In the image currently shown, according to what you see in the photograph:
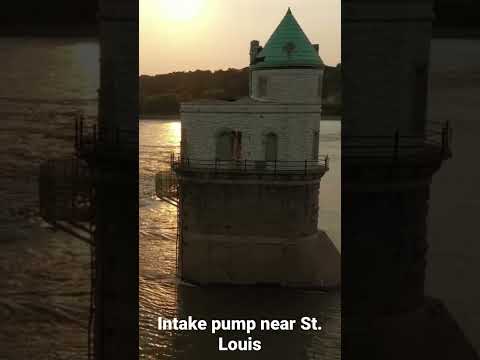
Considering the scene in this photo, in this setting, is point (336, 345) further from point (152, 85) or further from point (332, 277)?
point (152, 85)

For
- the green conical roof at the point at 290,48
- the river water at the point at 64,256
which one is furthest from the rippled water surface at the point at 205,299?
the green conical roof at the point at 290,48

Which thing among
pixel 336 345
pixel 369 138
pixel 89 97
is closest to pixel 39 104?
pixel 89 97

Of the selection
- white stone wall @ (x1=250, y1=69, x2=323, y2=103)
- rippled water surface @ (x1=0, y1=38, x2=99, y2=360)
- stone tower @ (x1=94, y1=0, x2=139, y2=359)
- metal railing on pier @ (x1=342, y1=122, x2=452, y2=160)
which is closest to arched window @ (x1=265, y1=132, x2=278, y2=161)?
white stone wall @ (x1=250, y1=69, x2=323, y2=103)

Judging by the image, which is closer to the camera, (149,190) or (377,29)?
(377,29)

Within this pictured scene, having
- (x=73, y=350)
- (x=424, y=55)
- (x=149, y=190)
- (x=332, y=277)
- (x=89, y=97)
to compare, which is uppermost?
(x=424, y=55)

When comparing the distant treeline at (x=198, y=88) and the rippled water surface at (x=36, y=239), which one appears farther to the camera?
the rippled water surface at (x=36, y=239)

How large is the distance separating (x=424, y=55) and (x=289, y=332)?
67.4 inches

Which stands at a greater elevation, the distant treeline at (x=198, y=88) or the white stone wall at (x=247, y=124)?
the distant treeline at (x=198, y=88)

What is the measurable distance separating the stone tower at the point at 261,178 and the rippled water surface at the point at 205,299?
0.22 feet

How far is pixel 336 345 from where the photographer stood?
2910 millimetres

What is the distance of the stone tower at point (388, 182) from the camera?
2846 mm

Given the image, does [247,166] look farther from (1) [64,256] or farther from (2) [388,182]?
(1) [64,256]

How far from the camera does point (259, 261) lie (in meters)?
2.96

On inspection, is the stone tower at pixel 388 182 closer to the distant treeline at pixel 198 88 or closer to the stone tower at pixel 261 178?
the distant treeline at pixel 198 88
